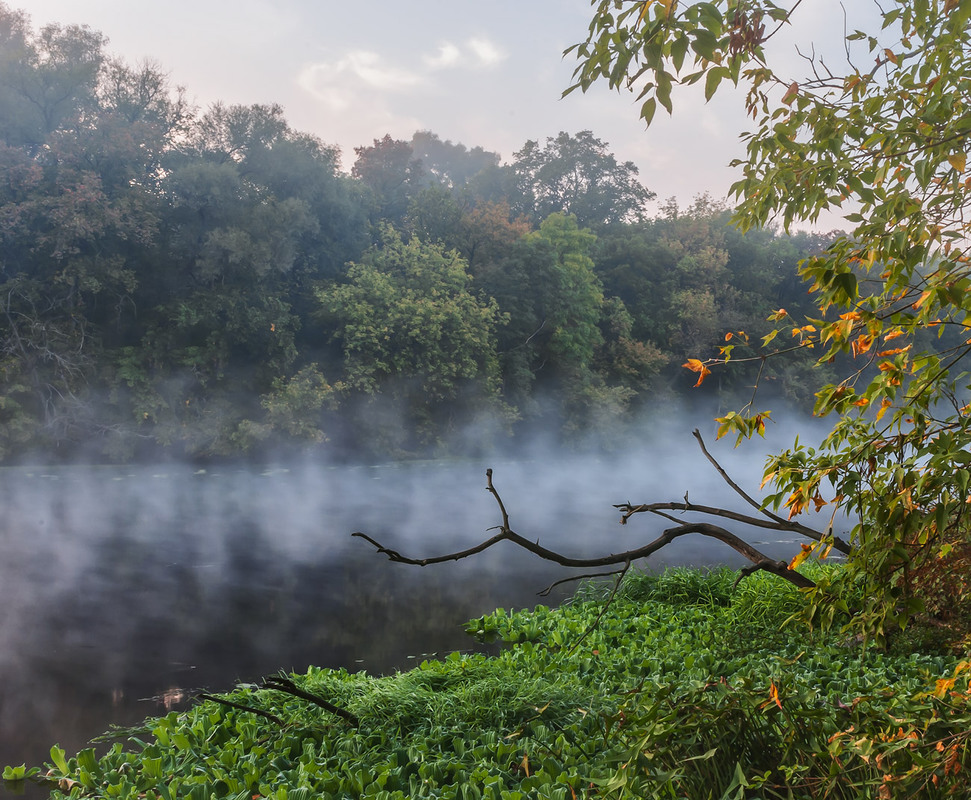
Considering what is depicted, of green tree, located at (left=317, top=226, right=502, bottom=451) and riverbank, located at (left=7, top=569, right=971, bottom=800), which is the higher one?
green tree, located at (left=317, top=226, right=502, bottom=451)

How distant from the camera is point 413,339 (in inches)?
720

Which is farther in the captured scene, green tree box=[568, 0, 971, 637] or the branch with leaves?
the branch with leaves

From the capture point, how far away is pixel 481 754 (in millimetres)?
2412

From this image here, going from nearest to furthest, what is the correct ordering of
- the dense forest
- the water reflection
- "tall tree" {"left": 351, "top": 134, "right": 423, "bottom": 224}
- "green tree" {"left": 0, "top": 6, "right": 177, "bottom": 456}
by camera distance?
the water reflection → "green tree" {"left": 0, "top": 6, "right": 177, "bottom": 456} → the dense forest → "tall tree" {"left": 351, "top": 134, "right": 423, "bottom": 224}

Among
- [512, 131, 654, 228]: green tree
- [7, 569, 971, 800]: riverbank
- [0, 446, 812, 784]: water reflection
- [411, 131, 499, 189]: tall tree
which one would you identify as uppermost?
[411, 131, 499, 189]: tall tree

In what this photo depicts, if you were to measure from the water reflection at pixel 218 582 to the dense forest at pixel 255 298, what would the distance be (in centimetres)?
288

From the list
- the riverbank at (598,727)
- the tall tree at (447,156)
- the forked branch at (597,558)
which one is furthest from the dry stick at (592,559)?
the tall tree at (447,156)

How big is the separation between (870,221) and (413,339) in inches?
653

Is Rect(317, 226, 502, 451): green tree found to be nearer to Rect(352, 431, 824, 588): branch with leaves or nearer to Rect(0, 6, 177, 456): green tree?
Rect(0, 6, 177, 456): green tree

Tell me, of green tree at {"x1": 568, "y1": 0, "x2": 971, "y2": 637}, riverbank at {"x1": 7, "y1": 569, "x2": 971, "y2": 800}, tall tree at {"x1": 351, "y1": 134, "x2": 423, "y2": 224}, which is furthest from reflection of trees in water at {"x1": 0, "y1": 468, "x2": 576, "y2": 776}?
tall tree at {"x1": 351, "y1": 134, "x2": 423, "y2": 224}

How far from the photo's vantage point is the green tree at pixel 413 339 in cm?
1756

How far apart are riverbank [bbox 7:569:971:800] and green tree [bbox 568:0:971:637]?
0.88 ft

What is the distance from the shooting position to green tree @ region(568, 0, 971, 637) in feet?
4.75

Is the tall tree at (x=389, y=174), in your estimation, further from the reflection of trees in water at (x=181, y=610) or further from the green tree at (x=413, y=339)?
the reflection of trees in water at (x=181, y=610)
